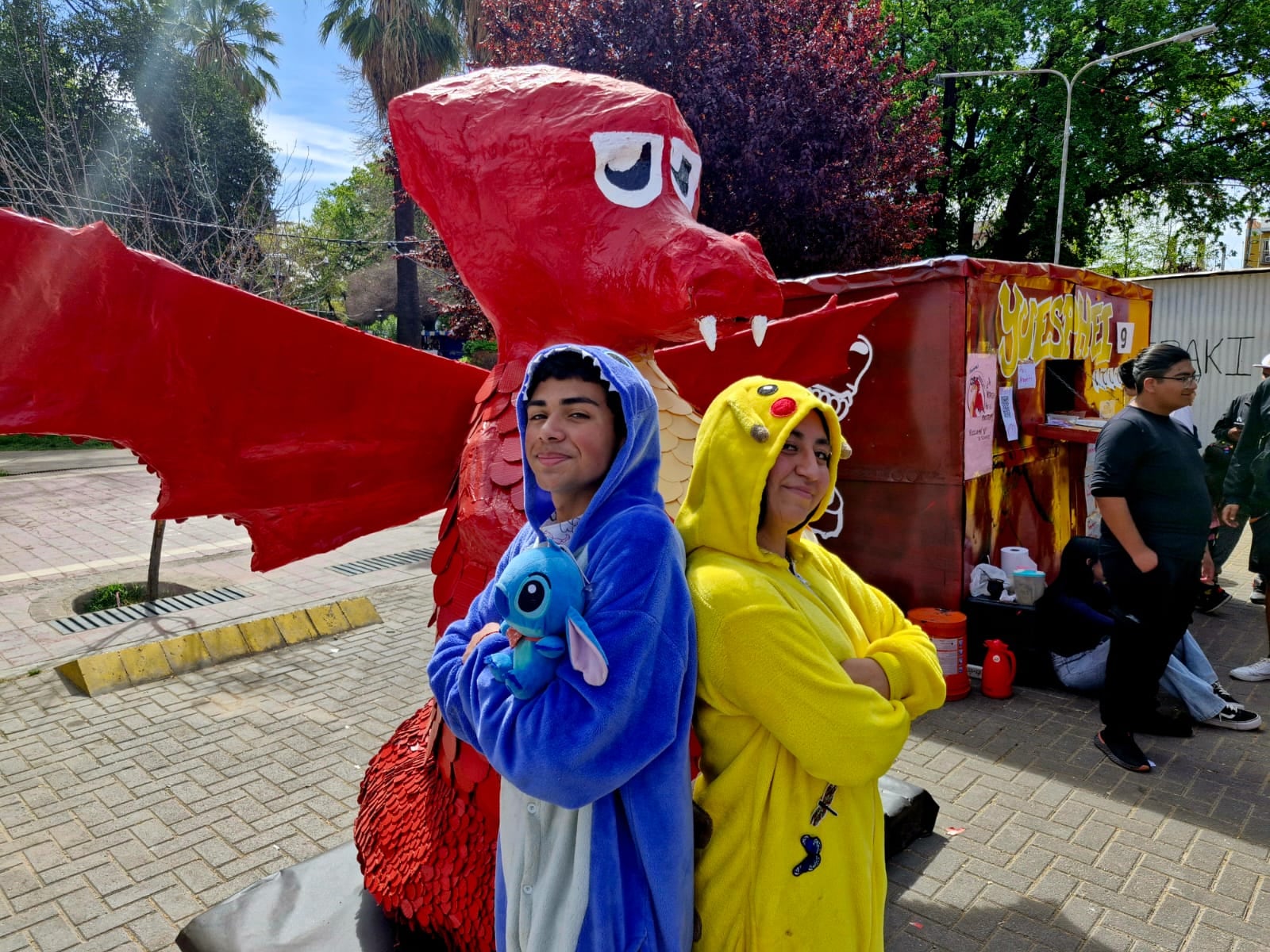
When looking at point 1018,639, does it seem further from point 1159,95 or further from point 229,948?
point 1159,95

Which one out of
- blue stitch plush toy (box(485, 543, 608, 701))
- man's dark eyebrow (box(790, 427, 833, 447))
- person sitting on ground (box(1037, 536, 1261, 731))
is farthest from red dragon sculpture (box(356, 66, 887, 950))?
person sitting on ground (box(1037, 536, 1261, 731))

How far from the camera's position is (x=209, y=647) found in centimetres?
510

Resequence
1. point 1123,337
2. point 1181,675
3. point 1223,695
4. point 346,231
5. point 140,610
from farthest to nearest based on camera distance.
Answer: point 346,231 < point 1123,337 < point 140,610 < point 1223,695 < point 1181,675

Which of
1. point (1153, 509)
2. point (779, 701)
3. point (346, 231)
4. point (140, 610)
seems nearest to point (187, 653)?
point (140, 610)

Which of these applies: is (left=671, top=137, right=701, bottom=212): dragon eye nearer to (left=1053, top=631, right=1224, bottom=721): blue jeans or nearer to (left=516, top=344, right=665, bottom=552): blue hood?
(left=516, top=344, right=665, bottom=552): blue hood

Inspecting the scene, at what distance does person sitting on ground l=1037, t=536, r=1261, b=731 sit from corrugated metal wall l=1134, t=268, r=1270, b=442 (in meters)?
7.68

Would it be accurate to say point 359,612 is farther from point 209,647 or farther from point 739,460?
point 739,460

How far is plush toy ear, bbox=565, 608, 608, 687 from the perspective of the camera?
3.84ft

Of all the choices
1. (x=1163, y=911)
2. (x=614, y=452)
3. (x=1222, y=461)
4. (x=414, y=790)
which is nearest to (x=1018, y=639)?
(x=1163, y=911)

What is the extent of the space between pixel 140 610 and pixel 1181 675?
21.5 ft

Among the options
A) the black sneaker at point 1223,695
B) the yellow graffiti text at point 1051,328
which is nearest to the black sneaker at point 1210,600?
the yellow graffiti text at point 1051,328

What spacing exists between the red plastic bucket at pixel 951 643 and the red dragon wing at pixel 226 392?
304 cm

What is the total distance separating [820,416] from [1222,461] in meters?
6.21

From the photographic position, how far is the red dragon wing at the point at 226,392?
170cm
